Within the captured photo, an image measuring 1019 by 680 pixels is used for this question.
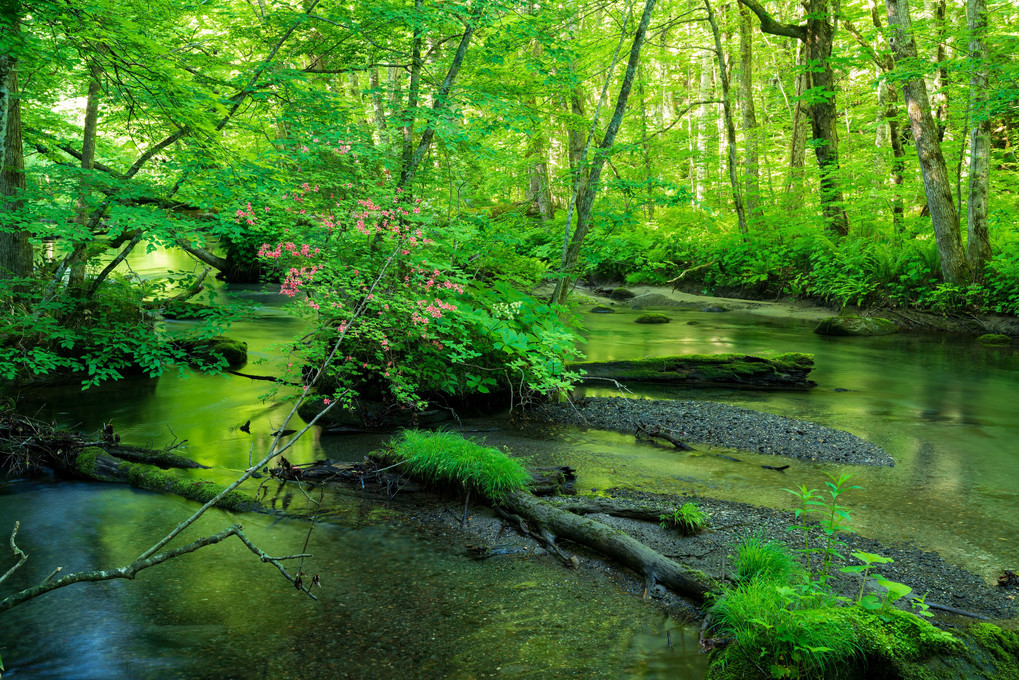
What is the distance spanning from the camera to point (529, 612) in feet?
13.0

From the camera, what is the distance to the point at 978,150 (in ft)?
47.4

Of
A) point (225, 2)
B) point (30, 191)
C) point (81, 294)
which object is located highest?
point (225, 2)

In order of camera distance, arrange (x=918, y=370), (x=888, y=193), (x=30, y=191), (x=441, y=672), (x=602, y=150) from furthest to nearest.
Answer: (x=888, y=193)
(x=918, y=370)
(x=602, y=150)
(x=30, y=191)
(x=441, y=672)

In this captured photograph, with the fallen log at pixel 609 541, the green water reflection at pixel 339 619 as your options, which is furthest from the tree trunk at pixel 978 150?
the green water reflection at pixel 339 619

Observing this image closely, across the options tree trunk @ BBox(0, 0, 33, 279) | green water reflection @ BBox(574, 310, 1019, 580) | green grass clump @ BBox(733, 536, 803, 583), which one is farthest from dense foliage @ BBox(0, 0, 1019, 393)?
green grass clump @ BBox(733, 536, 803, 583)

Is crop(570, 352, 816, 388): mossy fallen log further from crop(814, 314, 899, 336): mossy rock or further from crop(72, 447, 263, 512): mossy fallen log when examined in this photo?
crop(72, 447, 263, 512): mossy fallen log

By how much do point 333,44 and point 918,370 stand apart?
11789 mm

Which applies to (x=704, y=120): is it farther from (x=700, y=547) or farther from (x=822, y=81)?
(x=700, y=547)

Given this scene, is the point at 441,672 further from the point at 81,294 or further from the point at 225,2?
the point at 225,2

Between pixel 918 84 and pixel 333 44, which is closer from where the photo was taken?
pixel 333 44

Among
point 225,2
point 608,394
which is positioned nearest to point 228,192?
point 225,2

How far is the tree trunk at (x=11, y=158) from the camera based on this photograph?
6117 mm

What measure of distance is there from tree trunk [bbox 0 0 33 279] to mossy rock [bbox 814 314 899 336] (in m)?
16.4

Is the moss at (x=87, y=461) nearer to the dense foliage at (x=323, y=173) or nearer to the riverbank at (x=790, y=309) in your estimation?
the dense foliage at (x=323, y=173)
